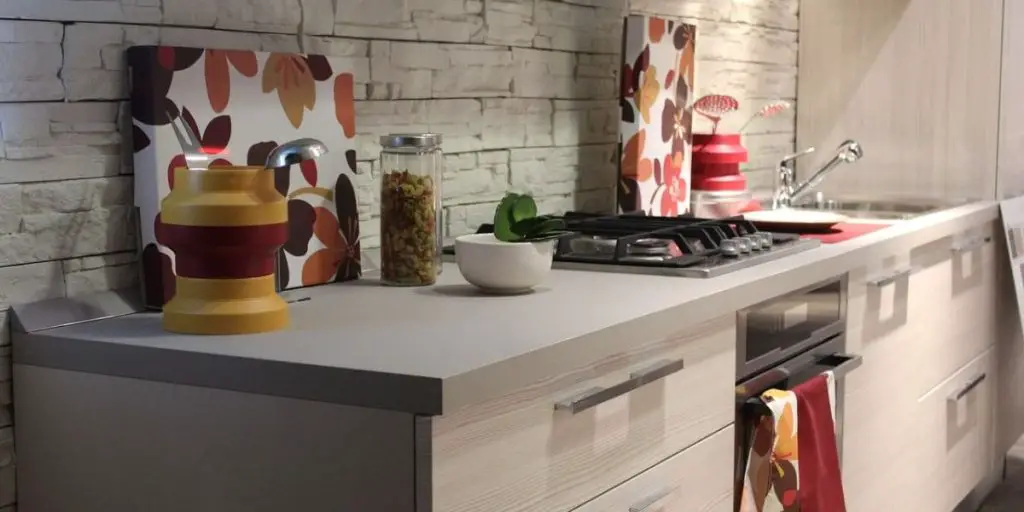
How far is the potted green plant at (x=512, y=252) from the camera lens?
5.90 feet

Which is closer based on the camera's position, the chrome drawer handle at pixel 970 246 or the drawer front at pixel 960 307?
the drawer front at pixel 960 307

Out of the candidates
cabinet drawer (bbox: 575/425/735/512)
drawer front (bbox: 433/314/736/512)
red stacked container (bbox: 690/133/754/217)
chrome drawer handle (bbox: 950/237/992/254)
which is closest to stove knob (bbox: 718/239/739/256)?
drawer front (bbox: 433/314/736/512)

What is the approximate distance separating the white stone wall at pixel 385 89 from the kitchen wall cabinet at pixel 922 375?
2.23ft

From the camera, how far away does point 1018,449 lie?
413 centimetres

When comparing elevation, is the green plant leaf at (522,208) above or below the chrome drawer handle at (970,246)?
above

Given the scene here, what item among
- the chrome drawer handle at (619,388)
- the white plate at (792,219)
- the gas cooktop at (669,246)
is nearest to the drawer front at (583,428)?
the chrome drawer handle at (619,388)

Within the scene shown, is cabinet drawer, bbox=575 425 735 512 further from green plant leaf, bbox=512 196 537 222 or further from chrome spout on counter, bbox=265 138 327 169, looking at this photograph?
chrome spout on counter, bbox=265 138 327 169

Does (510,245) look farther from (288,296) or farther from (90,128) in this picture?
(90,128)

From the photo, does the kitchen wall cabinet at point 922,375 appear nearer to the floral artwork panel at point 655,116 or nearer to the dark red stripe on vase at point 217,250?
the floral artwork panel at point 655,116

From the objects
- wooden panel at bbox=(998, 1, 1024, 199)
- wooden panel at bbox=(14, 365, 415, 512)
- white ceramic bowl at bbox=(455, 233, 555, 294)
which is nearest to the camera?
wooden panel at bbox=(14, 365, 415, 512)

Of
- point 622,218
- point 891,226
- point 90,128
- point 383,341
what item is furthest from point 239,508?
point 891,226

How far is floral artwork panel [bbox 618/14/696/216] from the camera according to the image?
276cm

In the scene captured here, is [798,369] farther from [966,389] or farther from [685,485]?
[966,389]

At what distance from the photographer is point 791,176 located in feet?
11.3
